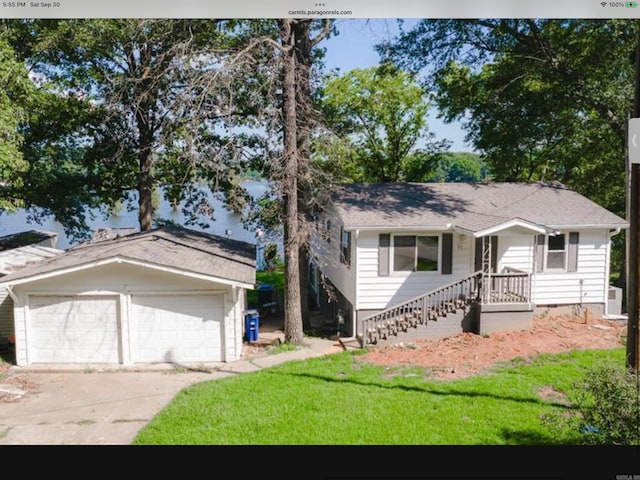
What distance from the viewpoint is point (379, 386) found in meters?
6.11

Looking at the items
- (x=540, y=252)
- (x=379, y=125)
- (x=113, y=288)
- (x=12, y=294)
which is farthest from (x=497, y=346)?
(x=12, y=294)

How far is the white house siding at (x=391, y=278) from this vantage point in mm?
8875

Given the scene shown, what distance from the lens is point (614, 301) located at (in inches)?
294

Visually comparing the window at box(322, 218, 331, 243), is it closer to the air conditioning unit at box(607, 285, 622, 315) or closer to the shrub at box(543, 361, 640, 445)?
the air conditioning unit at box(607, 285, 622, 315)

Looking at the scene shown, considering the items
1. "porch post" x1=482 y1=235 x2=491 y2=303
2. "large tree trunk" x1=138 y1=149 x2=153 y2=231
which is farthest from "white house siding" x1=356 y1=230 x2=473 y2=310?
"large tree trunk" x1=138 y1=149 x2=153 y2=231

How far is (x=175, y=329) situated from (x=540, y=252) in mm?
6669

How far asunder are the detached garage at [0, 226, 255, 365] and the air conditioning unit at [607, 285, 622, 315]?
5.72m

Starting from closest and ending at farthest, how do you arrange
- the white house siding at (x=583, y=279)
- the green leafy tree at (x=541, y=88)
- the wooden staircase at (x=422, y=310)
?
the green leafy tree at (x=541, y=88) → the white house siding at (x=583, y=279) → the wooden staircase at (x=422, y=310)

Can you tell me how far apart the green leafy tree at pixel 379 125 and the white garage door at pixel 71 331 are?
4.80m

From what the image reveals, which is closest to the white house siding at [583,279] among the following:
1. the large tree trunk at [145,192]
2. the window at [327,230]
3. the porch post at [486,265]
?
the porch post at [486,265]

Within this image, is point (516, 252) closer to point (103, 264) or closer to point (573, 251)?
point (573, 251)

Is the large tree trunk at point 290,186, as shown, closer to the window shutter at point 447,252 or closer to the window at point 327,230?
the window at point 327,230

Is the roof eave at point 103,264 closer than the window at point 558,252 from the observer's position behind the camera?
Yes
